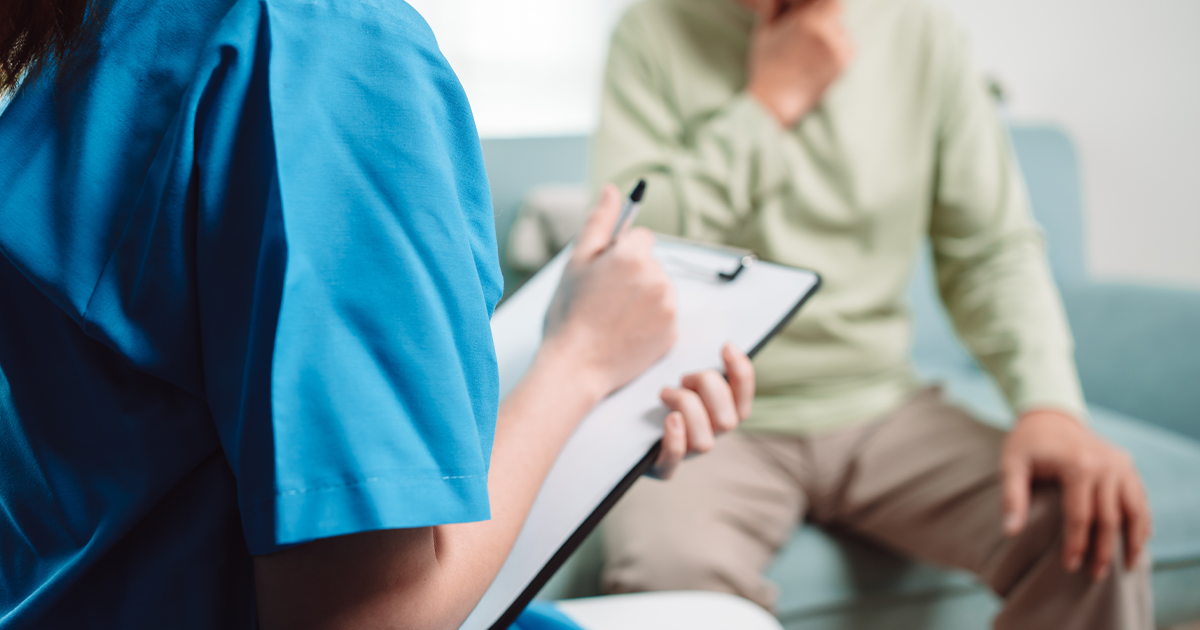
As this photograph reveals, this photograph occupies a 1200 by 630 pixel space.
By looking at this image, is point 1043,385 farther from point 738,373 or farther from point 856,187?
point 738,373

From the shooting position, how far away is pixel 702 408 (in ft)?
1.64

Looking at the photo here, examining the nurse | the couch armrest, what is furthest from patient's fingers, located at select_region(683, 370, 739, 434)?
the couch armrest

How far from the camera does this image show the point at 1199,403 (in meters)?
1.26

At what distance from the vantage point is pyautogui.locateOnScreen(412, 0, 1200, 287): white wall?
1906 mm

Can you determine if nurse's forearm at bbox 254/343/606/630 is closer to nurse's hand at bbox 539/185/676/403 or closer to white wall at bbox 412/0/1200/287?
nurse's hand at bbox 539/185/676/403

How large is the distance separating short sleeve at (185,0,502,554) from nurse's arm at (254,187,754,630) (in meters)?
0.03

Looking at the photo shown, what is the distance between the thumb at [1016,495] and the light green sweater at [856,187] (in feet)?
0.43

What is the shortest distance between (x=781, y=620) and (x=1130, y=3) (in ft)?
6.27

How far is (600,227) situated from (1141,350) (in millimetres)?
1251

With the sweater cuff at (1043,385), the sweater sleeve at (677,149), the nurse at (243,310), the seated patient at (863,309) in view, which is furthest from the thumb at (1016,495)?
the nurse at (243,310)

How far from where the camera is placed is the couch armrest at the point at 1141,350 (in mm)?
1279

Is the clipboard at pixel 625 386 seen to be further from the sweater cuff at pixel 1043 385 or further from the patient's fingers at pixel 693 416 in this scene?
the sweater cuff at pixel 1043 385

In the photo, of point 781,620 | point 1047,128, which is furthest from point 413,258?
point 1047,128

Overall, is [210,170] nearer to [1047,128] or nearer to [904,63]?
[904,63]
